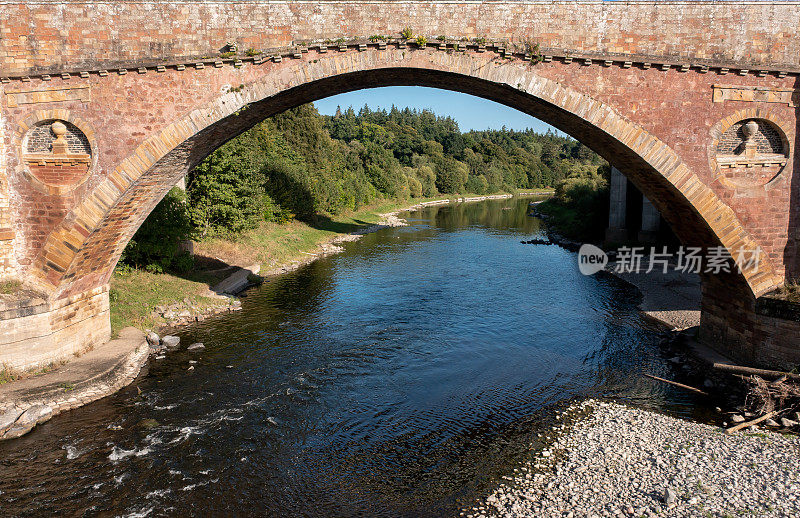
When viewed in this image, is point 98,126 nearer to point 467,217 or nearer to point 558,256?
point 558,256

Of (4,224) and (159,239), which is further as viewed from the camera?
(159,239)

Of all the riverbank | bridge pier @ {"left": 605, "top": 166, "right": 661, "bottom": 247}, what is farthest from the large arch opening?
bridge pier @ {"left": 605, "top": 166, "right": 661, "bottom": 247}

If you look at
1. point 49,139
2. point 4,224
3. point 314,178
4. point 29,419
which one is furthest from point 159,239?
point 314,178

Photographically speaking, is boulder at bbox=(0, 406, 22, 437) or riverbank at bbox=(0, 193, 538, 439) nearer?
boulder at bbox=(0, 406, 22, 437)

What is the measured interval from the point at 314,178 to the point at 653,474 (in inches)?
1381

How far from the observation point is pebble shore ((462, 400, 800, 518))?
8.05 metres

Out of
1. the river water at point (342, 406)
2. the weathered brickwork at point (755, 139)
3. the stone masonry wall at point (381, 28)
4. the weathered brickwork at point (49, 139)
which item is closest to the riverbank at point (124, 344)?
the river water at point (342, 406)

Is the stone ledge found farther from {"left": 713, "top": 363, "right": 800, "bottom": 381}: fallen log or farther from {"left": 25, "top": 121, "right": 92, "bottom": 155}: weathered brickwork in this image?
{"left": 713, "top": 363, "right": 800, "bottom": 381}: fallen log

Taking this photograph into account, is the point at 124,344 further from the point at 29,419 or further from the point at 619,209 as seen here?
the point at 619,209

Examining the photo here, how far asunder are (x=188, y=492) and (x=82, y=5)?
35.0 ft

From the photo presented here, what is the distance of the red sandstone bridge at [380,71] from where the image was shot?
12.0 m

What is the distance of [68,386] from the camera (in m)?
11.9

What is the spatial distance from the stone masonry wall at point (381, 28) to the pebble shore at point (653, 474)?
826 centimetres

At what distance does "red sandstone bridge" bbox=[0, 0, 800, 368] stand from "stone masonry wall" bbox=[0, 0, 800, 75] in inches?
1.3
